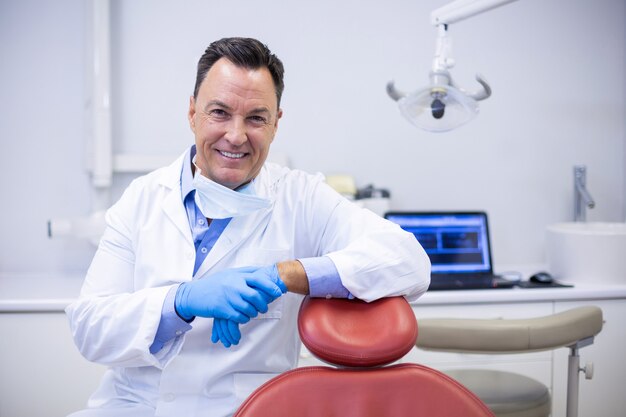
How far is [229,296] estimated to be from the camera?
1037 millimetres

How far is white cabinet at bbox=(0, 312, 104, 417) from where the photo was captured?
5.65 ft

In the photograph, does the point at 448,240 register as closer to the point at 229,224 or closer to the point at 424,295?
the point at 424,295

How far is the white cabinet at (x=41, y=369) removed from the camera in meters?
1.72

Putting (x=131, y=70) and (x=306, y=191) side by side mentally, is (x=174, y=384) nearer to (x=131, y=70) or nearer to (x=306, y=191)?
(x=306, y=191)

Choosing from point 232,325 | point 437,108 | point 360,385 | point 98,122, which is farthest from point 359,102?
point 360,385

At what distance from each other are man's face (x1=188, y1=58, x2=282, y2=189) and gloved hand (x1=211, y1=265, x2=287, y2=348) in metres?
0.25

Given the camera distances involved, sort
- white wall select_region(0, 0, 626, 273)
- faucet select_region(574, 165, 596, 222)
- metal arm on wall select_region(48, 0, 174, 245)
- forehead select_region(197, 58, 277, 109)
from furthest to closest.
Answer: faucet select_region(574, 165, 596, 222) → white wall select_region(0, 0, 626, 273) → metal arm on wall select_region(48, 0, 174, 245) → forehead select_region(197, 58, 277, 109)

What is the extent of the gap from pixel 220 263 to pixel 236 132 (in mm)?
287

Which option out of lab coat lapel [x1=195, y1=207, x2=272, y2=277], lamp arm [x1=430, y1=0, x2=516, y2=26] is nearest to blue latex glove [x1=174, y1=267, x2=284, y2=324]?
lab coat lapel [x1=195, y1=207, x2=272, y2=277]

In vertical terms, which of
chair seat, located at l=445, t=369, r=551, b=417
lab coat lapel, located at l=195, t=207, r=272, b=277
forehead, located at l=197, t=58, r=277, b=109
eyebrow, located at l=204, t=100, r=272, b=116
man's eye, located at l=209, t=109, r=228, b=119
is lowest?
chair seat, located at l=445, t=369, r=551, b=417

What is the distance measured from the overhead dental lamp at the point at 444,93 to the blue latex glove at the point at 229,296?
90cm

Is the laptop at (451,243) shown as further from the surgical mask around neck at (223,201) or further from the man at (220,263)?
the surgical mask around neck at (223,201)

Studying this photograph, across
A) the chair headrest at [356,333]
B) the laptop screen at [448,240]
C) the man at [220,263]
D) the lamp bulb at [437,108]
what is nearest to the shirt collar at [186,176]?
the man at [220,263]

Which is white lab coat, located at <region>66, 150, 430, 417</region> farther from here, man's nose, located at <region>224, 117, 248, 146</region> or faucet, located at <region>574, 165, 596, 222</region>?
faucet, located at <region>574, 165, 596, 222</region>
